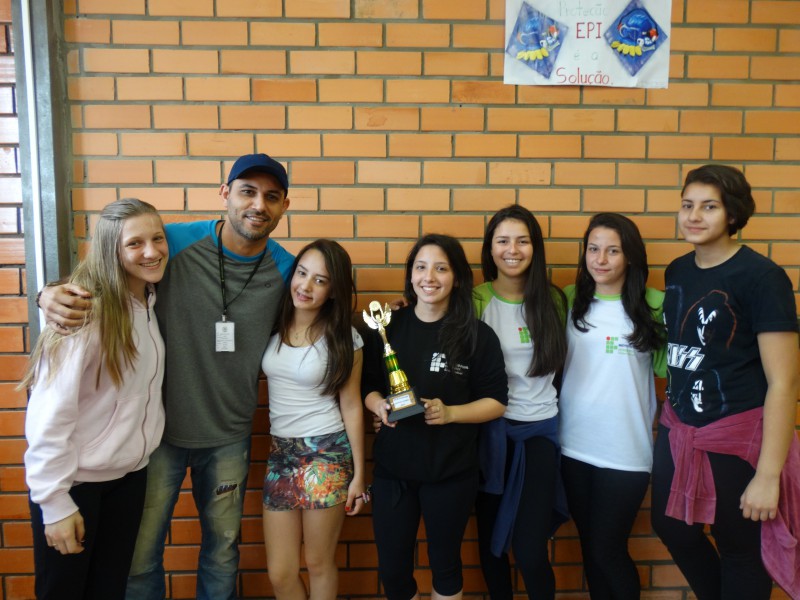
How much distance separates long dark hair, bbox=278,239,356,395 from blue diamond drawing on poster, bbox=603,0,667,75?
1551 mm

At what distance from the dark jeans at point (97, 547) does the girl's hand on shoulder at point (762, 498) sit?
2101 millimetres

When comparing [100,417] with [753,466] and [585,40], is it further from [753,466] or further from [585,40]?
[585,40]

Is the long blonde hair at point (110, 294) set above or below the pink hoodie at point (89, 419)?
above

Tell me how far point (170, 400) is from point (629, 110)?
229 cm

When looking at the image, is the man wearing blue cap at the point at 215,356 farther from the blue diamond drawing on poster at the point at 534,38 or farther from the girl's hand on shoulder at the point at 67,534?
the blue diamond drawing on poster at the point at 534,38

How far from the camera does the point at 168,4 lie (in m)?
2.20

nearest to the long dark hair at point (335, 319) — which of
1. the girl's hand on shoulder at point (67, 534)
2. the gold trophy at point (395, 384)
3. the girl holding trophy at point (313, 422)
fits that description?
the girl holding trophy at point (313, 422)

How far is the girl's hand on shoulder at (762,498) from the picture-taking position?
173 cm

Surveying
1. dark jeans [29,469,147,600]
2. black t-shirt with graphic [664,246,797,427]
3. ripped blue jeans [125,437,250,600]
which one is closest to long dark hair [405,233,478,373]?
black t-shirt with graphic [664,246,797,427]

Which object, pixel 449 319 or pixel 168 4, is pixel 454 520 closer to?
pixel 449 319

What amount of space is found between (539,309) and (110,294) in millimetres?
1534

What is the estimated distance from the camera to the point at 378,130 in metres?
2.28

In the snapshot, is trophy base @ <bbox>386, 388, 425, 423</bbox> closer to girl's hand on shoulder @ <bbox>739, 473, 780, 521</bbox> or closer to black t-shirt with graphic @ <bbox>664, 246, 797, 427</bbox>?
black t-shirt with graphic @ <bbox>664, 246, 797, 427</bbox>

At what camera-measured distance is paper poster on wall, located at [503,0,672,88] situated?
2266mm
